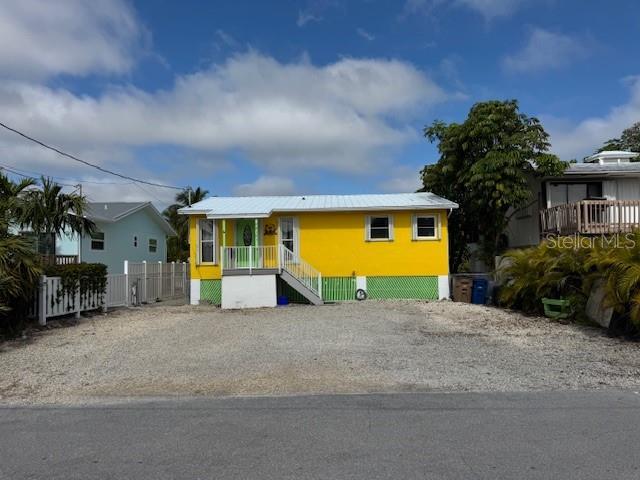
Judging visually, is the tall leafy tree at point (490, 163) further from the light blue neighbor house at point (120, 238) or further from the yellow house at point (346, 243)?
the light blue neighbor house at point (120, 238)

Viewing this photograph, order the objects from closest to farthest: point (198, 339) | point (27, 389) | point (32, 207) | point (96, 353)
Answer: point (27, 389) < point (96, 353) < point (198, 339) < point (32, 207)

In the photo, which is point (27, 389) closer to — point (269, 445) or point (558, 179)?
point (269, 445)

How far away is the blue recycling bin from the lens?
59.8 feet

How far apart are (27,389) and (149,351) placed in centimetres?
272

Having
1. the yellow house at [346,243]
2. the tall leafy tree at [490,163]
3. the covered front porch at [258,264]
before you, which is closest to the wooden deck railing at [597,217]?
the tall leafy tree at [490,163]

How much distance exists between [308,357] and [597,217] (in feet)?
45.5

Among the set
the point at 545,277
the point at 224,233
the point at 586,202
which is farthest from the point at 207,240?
the point at 586,202

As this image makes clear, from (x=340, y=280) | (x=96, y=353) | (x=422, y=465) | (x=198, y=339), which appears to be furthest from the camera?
(x=340, y=280)

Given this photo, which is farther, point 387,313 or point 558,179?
point 558,179

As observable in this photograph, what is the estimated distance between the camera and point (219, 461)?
4.42 meters

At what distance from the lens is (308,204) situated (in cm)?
2069

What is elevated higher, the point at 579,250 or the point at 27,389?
the point at 579,250

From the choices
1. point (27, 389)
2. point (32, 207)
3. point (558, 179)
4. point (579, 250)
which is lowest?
point (27, 389)

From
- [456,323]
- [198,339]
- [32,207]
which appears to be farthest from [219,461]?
[32,207]
